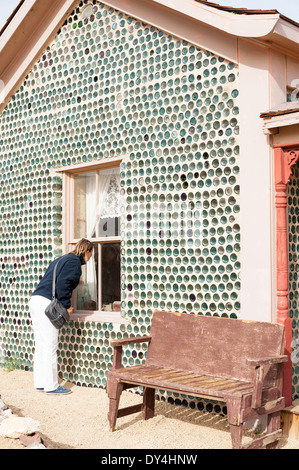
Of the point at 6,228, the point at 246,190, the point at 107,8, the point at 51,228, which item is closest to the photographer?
the point at 246,190

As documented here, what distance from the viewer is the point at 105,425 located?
599cm

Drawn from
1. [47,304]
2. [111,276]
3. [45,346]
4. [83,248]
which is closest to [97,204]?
[83,248]

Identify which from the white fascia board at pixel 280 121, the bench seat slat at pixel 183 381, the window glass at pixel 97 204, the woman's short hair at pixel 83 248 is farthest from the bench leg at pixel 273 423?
the window glass at pixel 97 204

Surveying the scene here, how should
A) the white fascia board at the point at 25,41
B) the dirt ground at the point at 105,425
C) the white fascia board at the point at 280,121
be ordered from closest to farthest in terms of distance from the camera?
the dirt ground at the point at 105,425, the white fascia board at the point at 280,121, the white fascia board at the point at 25,41

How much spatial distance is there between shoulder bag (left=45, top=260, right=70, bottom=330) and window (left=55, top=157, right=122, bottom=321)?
516 mm

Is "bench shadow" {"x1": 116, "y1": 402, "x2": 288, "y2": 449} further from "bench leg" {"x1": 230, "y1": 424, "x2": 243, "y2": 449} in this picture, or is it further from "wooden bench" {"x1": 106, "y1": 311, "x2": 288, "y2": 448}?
"bench leg" {"x1": 230, "y1": 424, "x2": 243, "y2": 449}

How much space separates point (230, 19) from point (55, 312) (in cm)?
370

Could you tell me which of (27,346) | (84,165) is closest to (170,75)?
(84,165)

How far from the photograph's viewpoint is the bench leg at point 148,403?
6.11 metres

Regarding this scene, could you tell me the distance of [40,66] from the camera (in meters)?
8.64

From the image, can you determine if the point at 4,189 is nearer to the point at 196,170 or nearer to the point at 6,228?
the point at 6,228

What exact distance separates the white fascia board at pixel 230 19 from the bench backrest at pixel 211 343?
8.68 ft

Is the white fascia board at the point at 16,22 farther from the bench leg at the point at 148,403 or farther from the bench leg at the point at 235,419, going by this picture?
the bench leg at the point at 235,419

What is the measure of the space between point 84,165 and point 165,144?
1.38 m
